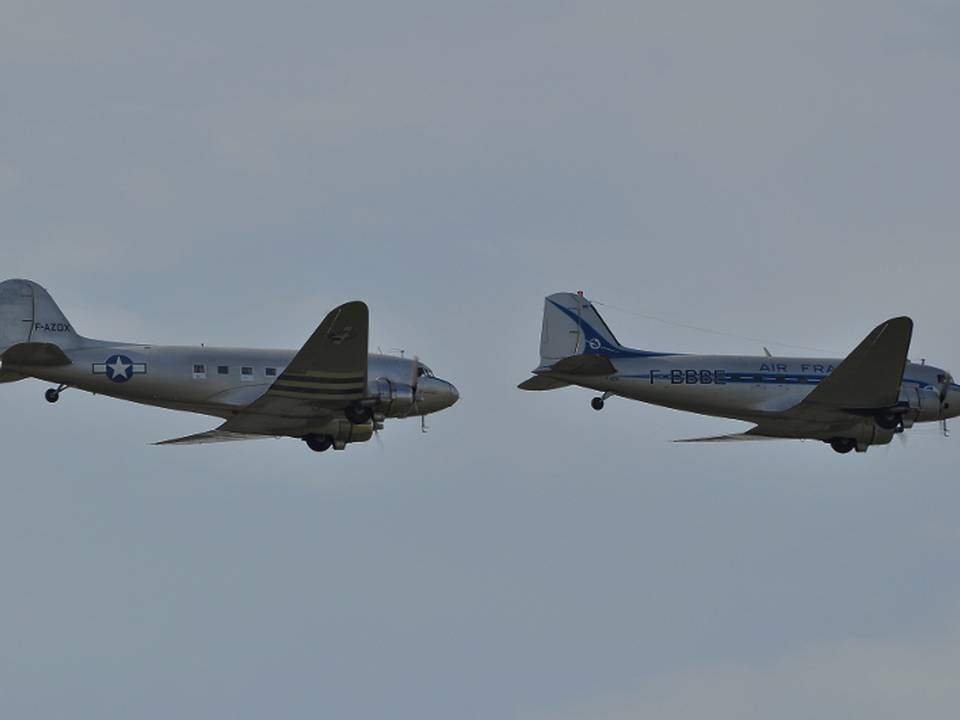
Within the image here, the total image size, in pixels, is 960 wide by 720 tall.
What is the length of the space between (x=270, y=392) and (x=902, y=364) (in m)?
20.0

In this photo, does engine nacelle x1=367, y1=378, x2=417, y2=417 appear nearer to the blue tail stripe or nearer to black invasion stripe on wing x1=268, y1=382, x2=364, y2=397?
black invasion stripe on wing x1=268, y1=382, x2=364, y2=397

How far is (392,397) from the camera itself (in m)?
81.2

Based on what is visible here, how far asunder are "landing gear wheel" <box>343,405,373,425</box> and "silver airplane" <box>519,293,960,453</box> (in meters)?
5.94

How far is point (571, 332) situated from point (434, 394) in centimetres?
588

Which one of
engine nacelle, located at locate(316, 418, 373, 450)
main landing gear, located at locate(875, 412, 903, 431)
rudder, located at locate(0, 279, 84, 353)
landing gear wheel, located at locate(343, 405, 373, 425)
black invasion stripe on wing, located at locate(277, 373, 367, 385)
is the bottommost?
engine nacelle, located at locate(316, 418, 373, 450)

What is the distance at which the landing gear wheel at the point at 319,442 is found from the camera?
272 feet

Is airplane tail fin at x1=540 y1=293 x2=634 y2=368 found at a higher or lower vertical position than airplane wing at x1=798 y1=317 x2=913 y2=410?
higher

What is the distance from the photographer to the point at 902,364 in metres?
82.0

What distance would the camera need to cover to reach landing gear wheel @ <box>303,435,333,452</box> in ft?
272

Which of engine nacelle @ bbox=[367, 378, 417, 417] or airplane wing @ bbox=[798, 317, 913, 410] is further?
engine nacelle @ bbox=[367, 378, 417, 417]

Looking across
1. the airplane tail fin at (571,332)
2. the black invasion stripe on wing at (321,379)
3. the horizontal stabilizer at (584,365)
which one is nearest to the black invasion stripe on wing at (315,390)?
the black invasion stripe on wing at (321,379)

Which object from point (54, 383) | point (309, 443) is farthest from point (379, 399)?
point (54, 383)

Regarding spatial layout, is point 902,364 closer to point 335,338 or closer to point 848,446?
point 848,446

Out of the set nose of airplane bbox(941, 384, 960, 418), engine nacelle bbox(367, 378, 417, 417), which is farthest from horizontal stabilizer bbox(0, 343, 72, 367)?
nose of airplane bbox(941, 384, 960, 418)
